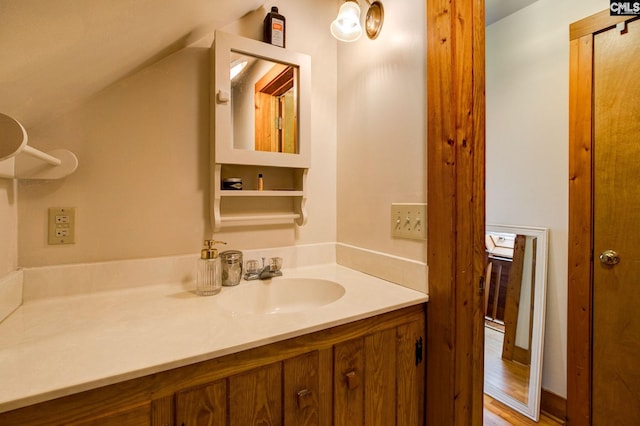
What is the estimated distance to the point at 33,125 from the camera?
87cm

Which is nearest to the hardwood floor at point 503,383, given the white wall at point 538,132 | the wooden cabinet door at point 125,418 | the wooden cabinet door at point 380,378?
the white wall at point 538,132

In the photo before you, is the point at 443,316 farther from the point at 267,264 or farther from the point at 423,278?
the point at 267,264

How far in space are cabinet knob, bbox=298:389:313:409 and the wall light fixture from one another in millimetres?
1251

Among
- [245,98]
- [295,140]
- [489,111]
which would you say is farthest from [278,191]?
[489,111]

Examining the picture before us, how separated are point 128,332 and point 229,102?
0.85 m

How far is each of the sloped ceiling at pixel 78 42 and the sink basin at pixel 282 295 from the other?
2.57 ft

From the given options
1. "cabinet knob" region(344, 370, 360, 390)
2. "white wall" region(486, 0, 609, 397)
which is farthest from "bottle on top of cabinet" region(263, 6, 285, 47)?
"white wall" region(486, 0, 609, 397)

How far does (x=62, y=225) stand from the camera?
0.91 meters

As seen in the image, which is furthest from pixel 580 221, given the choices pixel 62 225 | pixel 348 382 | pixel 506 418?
pixel 62 225

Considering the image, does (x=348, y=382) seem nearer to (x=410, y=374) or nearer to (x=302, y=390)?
(x=302, y=390)

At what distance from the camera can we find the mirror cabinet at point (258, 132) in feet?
3.51

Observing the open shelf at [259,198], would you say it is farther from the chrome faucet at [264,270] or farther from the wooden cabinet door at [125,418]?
the wooden cabinet door at [125,418]

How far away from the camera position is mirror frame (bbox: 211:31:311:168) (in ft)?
3.47

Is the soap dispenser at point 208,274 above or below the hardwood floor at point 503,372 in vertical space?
above
